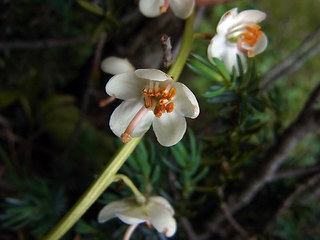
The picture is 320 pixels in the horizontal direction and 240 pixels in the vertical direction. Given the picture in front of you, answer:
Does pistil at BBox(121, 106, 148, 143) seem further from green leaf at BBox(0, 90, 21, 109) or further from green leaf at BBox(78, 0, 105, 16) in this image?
green leaf at BBox(0, 90, 21, 109)

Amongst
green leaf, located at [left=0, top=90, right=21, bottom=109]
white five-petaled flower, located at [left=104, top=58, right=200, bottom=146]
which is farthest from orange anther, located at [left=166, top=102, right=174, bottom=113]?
green leaf, located at [left=0, top=90, right=21, bottom=109]

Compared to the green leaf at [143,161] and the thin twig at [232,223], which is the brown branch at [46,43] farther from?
the thin twig at [232,223]

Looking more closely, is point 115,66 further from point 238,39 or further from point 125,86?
point 238,39

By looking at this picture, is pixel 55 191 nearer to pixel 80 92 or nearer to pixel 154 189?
pixel 154 189

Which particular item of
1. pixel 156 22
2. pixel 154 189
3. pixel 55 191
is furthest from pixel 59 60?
pixel 154 189

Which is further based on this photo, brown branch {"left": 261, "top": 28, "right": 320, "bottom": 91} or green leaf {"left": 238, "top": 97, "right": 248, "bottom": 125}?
brown branch {"left": 261, "top": 28, "right": 320, "bottom": 91}

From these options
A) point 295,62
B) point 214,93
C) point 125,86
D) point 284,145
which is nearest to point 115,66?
point 125,86
